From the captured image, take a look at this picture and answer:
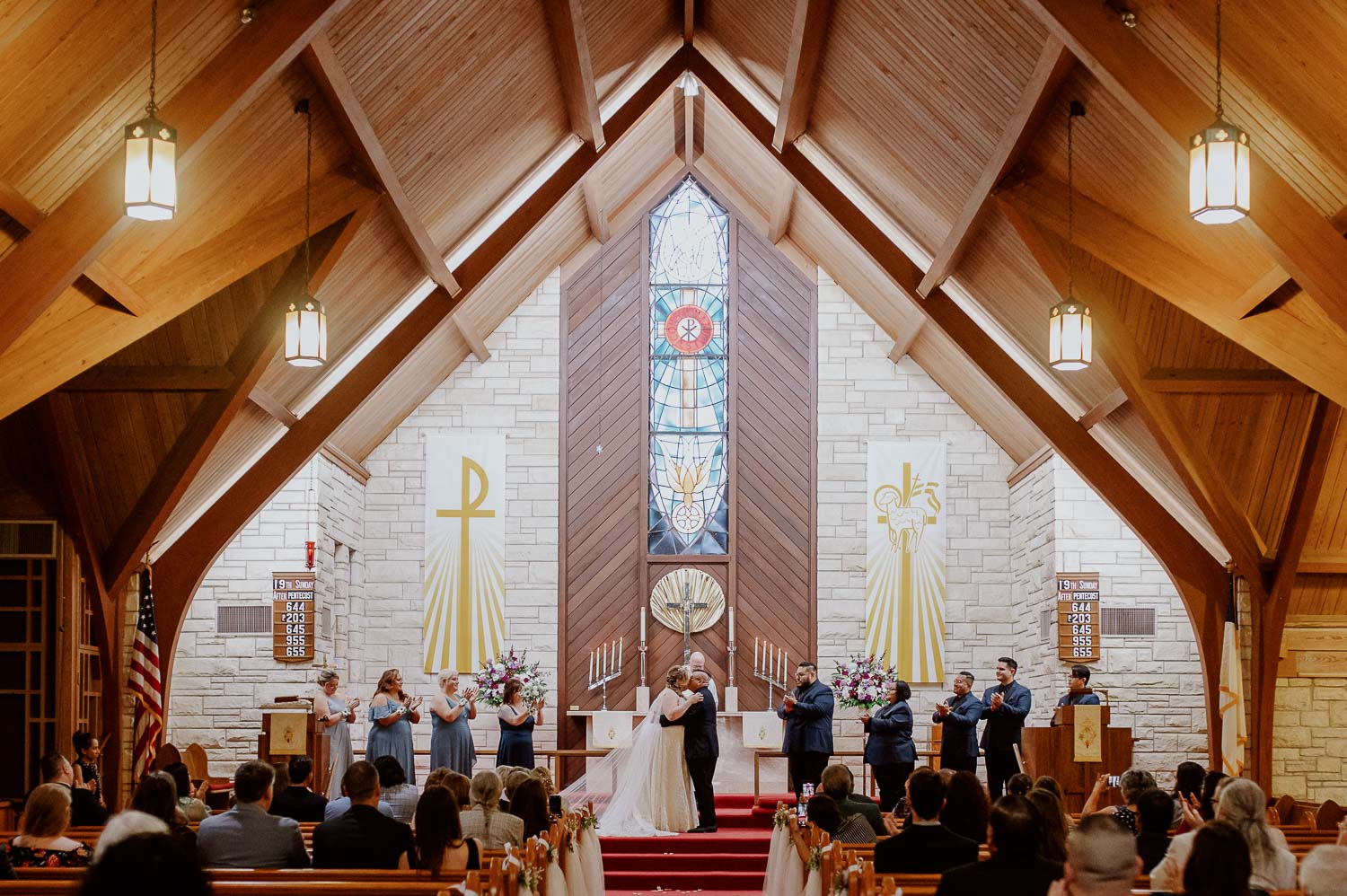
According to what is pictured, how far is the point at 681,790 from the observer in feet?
34.7

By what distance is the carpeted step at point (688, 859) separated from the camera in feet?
32.1

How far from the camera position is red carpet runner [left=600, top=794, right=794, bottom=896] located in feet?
31.2

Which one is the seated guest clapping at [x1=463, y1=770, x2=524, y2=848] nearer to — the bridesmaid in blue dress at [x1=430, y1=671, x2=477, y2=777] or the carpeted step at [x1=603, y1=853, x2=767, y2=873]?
the carpeted step at [x1=603, y1=853, x2=767, y2=873]

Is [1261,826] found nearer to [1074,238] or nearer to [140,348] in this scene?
[1074,238]

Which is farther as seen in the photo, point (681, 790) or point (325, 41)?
point (681, 790)

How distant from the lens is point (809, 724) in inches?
419

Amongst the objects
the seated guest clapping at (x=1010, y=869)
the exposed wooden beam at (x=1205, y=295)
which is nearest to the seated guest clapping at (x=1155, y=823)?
the seated guest clapping at (x=1010, y=869)

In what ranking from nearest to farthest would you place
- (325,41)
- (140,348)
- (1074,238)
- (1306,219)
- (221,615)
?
(1306,219), (325,41), (1074,238), (140,348), (221,615)

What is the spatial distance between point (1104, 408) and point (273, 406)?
19.3 feet

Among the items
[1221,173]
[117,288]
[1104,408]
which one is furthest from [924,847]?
[1104,408]

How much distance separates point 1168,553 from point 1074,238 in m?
2.99

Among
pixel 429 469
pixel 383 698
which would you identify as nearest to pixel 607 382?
pixel 429 469

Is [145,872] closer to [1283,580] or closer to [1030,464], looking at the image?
[1283,580]

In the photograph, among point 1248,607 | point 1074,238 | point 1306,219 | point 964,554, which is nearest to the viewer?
point 1306,219
